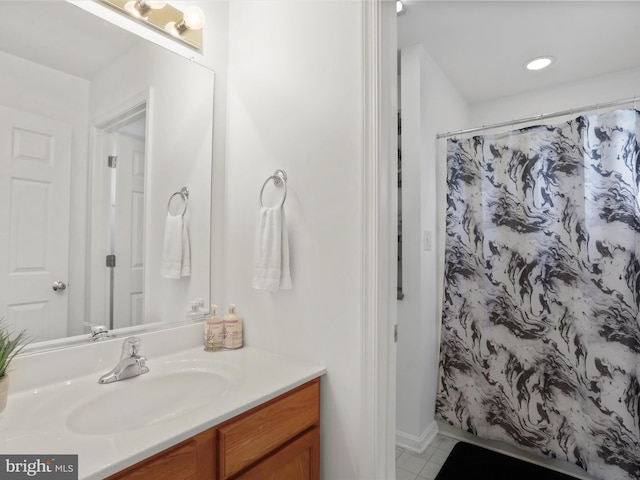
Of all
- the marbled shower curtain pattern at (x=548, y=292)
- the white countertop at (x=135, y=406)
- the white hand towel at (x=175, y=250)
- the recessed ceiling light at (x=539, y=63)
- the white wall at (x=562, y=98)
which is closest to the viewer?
the white countertop at (x=135, y=406)

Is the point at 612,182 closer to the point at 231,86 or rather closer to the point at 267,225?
the point at 267,225

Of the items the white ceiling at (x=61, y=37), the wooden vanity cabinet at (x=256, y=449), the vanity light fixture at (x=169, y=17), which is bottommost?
the wooden vanity cabinet at (x=256, y=449)

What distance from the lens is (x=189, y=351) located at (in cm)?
136

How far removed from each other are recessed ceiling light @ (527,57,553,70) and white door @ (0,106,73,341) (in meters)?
2.58

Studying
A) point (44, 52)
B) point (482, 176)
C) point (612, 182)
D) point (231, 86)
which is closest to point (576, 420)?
point (612, 182)

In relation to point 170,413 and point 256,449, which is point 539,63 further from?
point 170,413

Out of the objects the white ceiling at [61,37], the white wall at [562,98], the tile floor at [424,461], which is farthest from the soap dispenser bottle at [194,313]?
the white wall at [562,98]

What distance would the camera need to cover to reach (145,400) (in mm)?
1060

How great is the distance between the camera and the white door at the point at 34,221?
3.22 ft

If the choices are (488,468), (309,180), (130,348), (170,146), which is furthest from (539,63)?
(130,348)

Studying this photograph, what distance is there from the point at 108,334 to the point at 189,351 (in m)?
0.30

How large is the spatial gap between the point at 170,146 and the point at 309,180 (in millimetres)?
597

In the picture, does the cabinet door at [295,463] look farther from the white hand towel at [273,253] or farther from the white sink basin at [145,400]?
the white hand towel at [273,253]

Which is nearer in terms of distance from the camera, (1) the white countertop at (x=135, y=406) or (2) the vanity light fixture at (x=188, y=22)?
(1) the white countertop at (x=135, y=406)
